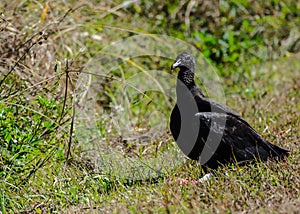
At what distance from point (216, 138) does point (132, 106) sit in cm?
248

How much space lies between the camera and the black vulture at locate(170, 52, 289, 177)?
4.94m

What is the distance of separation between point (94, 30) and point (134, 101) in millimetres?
1528

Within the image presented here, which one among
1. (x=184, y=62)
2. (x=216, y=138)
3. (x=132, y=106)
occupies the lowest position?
(x=132, y=106)

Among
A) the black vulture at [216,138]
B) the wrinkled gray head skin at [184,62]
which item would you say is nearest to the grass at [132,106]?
the black vulture at [216,138]

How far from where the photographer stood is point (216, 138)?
496 cm

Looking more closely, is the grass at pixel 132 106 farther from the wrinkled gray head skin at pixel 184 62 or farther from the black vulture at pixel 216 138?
the wrinkled gray head skin at pixel 184 62

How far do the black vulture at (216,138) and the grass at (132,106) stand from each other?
0.57ft

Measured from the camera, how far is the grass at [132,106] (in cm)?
436

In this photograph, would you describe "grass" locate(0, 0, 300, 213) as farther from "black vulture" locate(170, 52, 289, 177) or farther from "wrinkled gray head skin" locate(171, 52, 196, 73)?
"wrinkled gray head skin" locate(171, 52, 196, 73)

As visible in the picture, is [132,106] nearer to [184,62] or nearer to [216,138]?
[184,62]

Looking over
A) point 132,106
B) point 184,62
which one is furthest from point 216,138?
point 132,106

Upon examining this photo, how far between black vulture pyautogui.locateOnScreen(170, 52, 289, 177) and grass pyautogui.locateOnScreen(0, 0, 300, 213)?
175 millimetres

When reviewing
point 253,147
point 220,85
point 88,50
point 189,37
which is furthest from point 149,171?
point 189,37

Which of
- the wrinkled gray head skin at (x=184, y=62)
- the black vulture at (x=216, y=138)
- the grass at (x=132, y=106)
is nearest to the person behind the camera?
the grass at (x=132, y=106)
